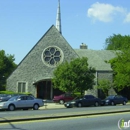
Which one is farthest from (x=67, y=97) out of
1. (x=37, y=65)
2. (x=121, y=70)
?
(x=121, y=70)

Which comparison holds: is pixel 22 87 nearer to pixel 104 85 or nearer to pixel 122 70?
pixel 104 85

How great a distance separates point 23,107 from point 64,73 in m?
12.5

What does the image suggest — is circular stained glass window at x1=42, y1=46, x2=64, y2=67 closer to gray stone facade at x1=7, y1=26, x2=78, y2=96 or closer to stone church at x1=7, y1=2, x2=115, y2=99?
stone church at x1=7, y1=2, x2=115, y2=99

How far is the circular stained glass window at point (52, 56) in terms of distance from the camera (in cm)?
4797

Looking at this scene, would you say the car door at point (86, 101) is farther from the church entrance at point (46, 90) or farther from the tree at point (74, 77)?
the church entrance at point (46, 90)

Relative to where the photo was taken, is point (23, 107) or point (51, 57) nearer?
point (23, 107)

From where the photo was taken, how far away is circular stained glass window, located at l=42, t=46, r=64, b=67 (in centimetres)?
4797

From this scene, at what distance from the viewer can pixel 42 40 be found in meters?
48.5

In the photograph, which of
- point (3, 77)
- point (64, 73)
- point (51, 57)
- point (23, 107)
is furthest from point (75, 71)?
point (3, 77)

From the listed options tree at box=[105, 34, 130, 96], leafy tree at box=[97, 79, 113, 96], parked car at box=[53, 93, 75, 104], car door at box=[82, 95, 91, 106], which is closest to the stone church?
leafy tree at box=[97, 79, 113, 96]

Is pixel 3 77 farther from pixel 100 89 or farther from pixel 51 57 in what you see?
pixel 100 89

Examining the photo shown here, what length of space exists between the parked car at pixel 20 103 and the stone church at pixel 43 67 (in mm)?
17404

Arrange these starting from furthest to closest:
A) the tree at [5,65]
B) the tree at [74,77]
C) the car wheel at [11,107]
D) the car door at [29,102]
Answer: the tree at [5,65]
the tree at [74,77]
the car door at [29,102]
the car wheel at [11,107]

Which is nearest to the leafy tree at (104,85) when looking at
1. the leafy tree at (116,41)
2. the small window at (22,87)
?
the small window at (22,87)
